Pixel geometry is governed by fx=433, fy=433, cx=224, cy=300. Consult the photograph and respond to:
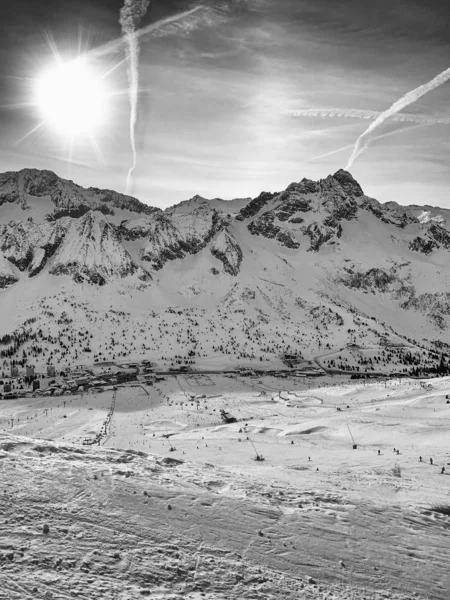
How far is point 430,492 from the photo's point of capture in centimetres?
2408

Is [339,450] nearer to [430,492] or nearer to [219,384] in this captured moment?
[430,492]

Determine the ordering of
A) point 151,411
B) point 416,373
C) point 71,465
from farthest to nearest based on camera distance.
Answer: point 416,373 → point 151,411 → point 71,465

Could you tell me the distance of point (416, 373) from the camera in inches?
7751

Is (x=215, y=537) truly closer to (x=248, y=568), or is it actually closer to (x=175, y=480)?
(x=248, y=568)

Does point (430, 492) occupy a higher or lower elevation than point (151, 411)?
higher

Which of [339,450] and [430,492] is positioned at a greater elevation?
[430,492]

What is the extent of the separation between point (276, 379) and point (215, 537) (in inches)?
6357

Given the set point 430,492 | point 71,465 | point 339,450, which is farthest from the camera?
point 339,450

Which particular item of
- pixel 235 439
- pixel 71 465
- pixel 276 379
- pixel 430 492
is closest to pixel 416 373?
pixel 276 379


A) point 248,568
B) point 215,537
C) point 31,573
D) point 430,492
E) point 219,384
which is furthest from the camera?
point 219,384

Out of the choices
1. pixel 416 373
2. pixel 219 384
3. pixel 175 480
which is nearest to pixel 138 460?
pixel 175 480

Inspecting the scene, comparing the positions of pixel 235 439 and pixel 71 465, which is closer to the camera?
pixel 71 465

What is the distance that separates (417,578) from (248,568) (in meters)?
5.57

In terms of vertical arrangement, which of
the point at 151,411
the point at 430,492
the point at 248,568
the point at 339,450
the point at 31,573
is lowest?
the point at 151,411
